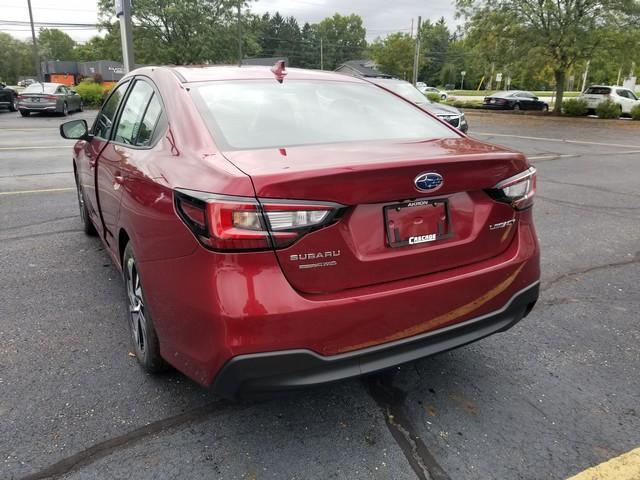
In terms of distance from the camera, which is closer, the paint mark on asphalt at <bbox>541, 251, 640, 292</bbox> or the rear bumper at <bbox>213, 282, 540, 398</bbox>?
the rear bumper at <bbox>213, 282, 540, 398</bbox>

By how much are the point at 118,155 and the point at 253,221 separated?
1614 mm

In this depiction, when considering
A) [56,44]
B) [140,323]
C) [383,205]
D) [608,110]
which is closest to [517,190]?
[383,205]

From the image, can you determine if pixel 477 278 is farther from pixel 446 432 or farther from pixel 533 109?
pixel 533 109

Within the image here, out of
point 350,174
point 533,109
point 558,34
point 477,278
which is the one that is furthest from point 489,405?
point 533,109

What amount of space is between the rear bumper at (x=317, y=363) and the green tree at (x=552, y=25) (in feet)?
86.3

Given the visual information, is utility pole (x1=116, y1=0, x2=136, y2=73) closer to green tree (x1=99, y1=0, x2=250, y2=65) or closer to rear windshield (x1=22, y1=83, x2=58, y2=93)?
rear windshield (x1=22, y1=83, x2=58, y2=93)

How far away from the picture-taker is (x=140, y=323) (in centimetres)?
275

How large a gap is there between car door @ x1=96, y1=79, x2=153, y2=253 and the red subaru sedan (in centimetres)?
17

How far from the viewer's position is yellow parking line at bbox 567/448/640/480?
2.08 metres

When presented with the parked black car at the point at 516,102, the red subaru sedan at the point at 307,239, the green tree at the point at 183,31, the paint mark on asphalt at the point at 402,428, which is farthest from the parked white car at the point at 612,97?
the green tree at the point at 183,31

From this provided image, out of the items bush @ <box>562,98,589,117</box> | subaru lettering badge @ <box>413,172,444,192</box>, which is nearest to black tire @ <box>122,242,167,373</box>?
subaru lettering badge @ <box>413,172,444,192</box>

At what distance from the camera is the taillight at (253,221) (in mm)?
1822

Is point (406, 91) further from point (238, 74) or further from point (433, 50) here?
point (433, 50)

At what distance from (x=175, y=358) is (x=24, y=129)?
17578mm
